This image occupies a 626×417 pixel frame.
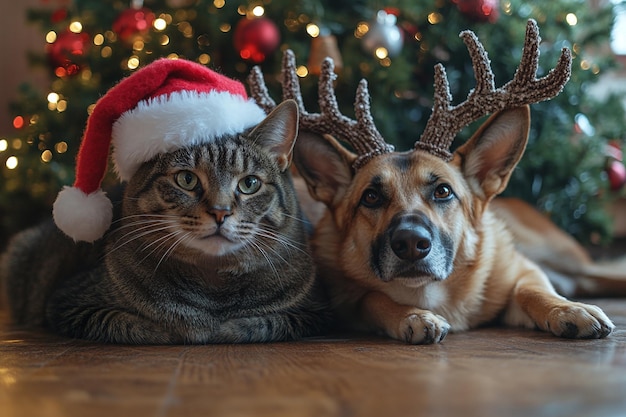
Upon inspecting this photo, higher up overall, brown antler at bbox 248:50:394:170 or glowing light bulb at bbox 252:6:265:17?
glowing light bulb at bbox 252:6:265:17

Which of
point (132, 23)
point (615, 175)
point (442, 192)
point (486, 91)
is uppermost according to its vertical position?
point (132, 23)

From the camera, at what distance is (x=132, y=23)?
3.31m

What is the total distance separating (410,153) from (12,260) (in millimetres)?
1709

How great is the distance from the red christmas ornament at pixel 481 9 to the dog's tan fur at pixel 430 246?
3.60 ft

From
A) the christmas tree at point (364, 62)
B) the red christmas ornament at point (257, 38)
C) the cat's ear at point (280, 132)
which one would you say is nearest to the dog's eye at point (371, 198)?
the cat's ear at point (280, 132)

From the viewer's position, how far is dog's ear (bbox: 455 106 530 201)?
215 cm

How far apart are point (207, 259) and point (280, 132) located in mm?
459

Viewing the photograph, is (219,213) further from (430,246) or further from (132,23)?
(132,23)

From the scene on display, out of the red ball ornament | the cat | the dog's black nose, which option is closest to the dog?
the dog's black nose

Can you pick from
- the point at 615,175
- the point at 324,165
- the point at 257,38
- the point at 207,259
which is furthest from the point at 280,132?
the point at 615,175

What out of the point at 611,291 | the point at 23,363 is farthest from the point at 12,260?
the point at 611,291

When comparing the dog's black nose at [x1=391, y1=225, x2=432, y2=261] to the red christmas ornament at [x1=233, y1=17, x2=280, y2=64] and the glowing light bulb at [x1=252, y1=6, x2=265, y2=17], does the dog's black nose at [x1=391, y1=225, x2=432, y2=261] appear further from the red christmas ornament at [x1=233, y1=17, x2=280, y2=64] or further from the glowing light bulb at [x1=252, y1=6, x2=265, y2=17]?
the glowing light bulb at [x1=252, y1=6, x2=265, y2=17]

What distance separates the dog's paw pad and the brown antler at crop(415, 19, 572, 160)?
0.61 meters

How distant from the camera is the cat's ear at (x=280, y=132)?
196cm
